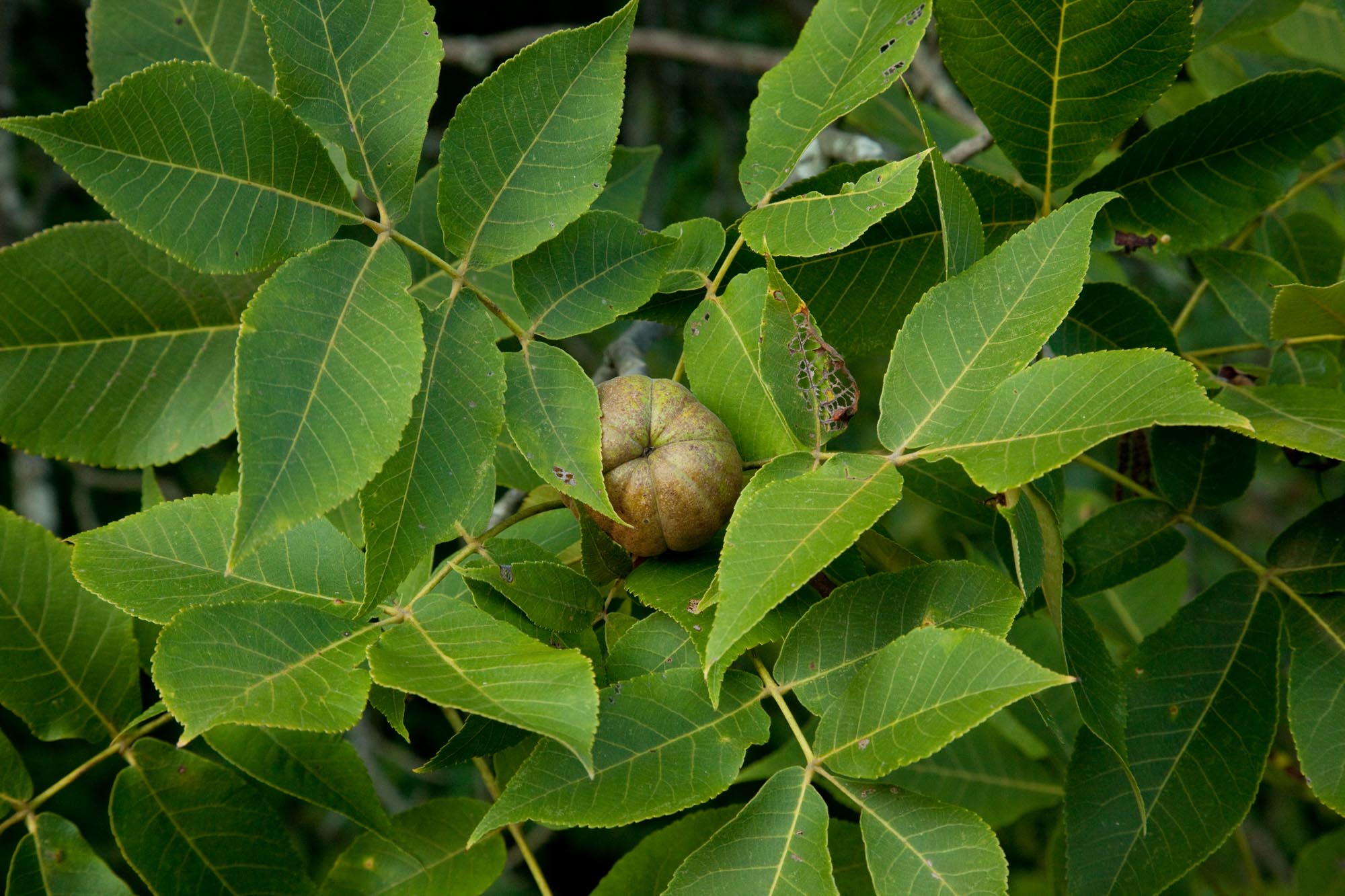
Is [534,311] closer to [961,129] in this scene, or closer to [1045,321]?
[1045,321]

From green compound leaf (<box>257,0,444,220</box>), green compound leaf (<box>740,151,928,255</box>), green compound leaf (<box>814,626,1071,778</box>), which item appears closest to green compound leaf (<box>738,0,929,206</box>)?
green compound leaf (<box>740,151,928,255</box>)

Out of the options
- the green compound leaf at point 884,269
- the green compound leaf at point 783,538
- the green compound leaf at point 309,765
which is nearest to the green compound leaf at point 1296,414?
the green compound leaf at point 884,269

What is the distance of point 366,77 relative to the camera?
1.15 meters

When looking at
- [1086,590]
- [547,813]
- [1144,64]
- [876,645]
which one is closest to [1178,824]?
[1086,590]

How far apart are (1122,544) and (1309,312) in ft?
1.25

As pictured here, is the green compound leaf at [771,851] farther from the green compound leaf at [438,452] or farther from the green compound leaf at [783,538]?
the green compound leaf at [438,452]

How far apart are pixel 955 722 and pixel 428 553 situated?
0.55m

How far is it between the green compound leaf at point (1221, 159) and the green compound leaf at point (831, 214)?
46 cm

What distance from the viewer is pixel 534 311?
1266 millimetres

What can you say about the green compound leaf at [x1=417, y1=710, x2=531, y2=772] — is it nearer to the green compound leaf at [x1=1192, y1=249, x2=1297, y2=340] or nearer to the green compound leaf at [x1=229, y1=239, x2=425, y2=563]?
the green compound leaf at [x1=229, y1=239, x2=425, y2=563]

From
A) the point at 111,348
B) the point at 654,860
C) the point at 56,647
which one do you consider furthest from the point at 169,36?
the point at 654,860

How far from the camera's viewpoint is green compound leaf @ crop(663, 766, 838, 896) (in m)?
1.07

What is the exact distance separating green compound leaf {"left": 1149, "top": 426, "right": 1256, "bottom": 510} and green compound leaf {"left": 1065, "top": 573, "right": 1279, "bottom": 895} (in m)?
0.16

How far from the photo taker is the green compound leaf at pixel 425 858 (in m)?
1.41
